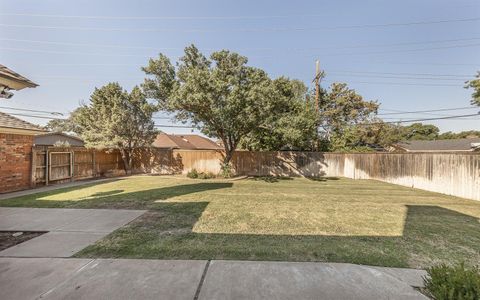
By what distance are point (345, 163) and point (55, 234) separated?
15.3 metres

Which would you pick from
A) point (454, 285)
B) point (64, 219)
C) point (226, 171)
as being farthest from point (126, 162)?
point (454, 285)

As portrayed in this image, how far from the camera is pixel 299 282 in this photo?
8.57 feet

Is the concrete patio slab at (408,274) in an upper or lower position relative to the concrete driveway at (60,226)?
upper

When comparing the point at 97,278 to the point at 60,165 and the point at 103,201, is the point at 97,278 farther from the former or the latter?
the point at 60,165

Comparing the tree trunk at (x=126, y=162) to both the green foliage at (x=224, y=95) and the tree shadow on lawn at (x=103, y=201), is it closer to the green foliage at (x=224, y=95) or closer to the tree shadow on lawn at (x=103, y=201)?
the green foliage at (x=224, y=95)

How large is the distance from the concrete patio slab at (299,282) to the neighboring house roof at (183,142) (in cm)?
2476

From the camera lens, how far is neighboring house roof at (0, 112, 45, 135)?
8645 mm

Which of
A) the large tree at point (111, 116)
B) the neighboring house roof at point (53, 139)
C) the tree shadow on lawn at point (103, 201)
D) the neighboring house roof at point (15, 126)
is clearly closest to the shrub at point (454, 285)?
Answer: the tree shadow on lawn at point (103, 201)

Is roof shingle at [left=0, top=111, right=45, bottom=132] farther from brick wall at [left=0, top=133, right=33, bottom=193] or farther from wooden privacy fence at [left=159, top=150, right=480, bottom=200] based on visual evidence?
wooden privacy fence at [left=159, top=150, right=480, bottom=200]

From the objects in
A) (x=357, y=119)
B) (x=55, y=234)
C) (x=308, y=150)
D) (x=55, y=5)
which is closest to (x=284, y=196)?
(x=55, y=234)

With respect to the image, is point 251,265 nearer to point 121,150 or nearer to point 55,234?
point 55,234

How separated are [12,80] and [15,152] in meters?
7.42

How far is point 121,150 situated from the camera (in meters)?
15.6

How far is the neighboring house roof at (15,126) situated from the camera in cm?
864
